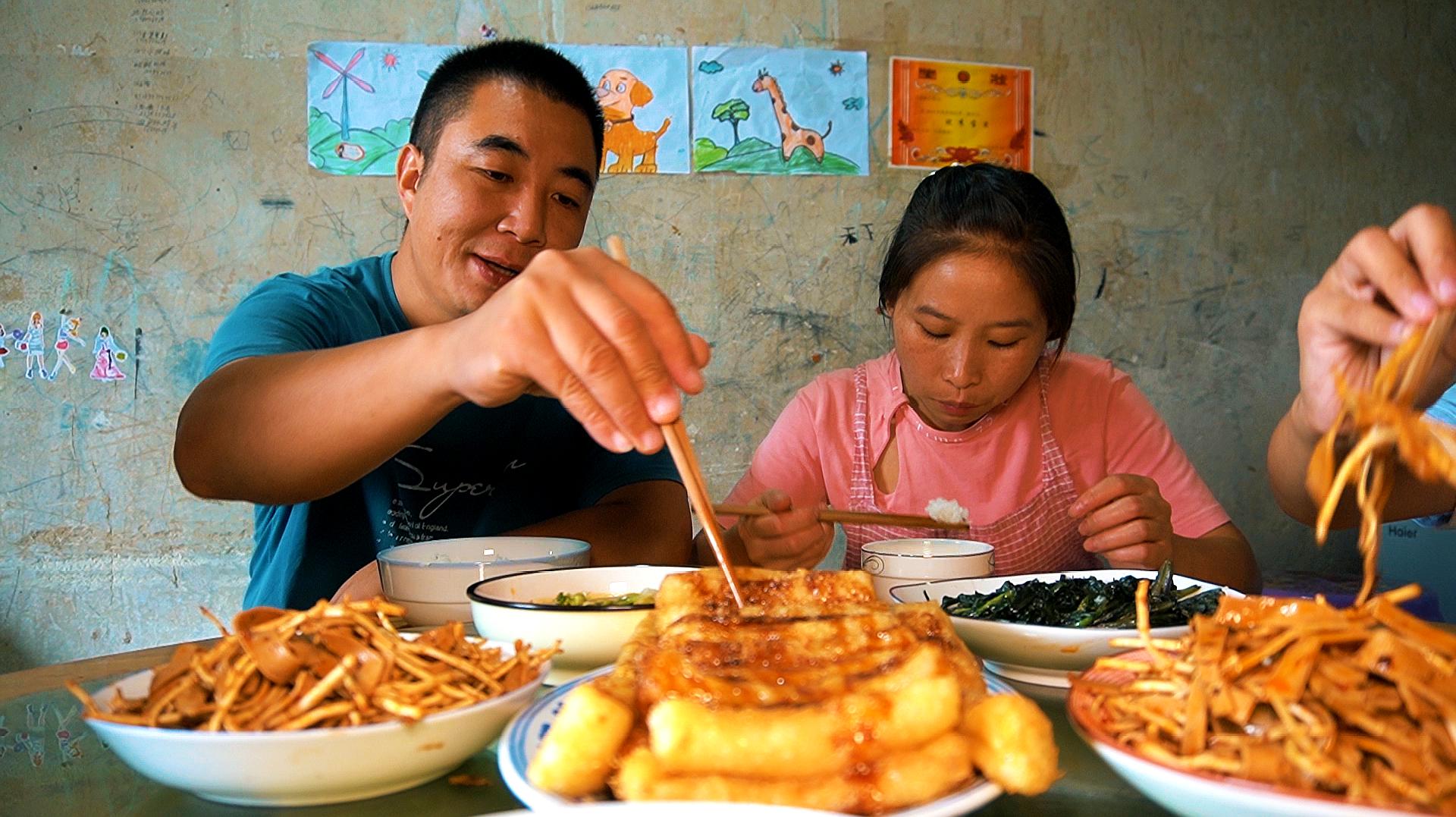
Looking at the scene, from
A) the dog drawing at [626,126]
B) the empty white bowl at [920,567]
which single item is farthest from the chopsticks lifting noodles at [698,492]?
the dog drawing at [626,126]

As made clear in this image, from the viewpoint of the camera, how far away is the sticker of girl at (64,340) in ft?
14.0

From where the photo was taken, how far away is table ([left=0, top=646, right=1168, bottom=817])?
37.4 inches

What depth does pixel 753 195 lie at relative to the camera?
4652mm

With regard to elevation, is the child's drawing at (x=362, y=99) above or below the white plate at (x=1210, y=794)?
above

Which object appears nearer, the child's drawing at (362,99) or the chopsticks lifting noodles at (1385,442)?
the chopsticks lifting noodles at (1385,442)

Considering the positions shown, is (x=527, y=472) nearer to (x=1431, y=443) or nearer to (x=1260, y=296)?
(x=1431, y=443)

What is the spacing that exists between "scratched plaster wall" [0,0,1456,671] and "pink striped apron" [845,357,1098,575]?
171 centimetres

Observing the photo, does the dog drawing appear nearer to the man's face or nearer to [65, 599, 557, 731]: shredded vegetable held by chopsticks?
the man's face

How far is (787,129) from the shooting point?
4.62 meters

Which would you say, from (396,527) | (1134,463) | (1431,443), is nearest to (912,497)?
(1134,463)

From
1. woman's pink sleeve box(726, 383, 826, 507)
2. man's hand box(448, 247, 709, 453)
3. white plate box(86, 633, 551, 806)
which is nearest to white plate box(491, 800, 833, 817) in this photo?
white plate box(86, 633, 551, 806)

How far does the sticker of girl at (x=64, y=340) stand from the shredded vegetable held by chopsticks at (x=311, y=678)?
13.1 feet

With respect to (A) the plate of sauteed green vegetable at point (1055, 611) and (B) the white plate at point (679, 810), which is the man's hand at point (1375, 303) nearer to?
(A) the plate of sauteed green vegetable at point (1055, 611)

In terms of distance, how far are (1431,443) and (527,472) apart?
→ 6.80 ft
